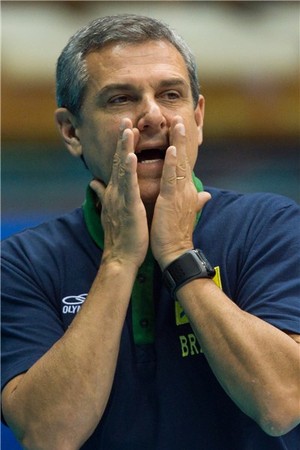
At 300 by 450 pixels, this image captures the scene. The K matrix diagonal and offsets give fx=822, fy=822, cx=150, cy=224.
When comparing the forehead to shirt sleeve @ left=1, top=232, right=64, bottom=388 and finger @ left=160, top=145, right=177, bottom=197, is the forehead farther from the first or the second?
shirt sleeve @ left=1, top=232, right=64, bottom=388

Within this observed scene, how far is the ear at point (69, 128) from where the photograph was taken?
1646mm

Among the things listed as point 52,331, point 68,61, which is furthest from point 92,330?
point 68,61

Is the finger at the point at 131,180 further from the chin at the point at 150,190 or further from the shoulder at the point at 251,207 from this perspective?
the shoulder at the point at 251,207

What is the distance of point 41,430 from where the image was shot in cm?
131

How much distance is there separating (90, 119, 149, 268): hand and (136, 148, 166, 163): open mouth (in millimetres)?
47

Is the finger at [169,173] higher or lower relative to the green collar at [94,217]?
higher

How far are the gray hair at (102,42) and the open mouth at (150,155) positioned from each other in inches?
7.1

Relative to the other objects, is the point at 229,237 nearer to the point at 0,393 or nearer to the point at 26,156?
the point at 0,393

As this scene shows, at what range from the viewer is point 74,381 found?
131 centimetres

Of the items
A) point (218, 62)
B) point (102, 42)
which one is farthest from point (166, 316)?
point (218, 62)

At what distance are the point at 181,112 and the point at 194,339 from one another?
416 millimetres

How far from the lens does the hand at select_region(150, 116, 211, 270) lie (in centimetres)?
140

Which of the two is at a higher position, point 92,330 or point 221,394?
point 92,330

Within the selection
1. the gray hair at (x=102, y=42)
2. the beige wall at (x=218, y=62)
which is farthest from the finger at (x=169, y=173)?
the beige wall at (x=218, y=62)
